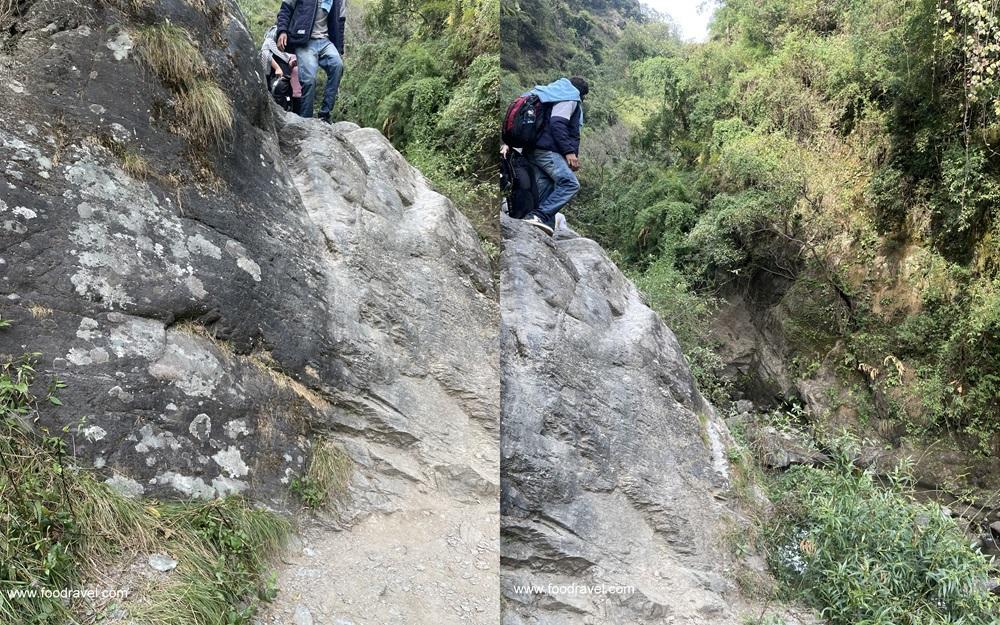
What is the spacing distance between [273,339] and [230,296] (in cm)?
36

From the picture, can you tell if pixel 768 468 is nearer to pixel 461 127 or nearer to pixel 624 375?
pixel 624 375

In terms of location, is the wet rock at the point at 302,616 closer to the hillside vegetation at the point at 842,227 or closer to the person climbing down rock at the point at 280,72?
the hillside vegetation at the point at 842,227

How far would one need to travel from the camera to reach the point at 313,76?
19.4ft

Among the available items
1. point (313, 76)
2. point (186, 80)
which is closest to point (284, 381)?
point (186, 80)

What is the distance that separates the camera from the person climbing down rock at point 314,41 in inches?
217

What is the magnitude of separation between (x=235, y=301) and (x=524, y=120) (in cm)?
200

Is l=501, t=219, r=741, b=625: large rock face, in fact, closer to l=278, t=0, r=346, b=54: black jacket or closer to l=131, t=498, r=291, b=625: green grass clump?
l=131, t=498, r=291, b=625: green grass clump

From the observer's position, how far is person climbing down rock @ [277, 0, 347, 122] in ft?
18.1

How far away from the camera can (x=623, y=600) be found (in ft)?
14.3

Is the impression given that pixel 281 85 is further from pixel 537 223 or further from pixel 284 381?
pixel 284 381

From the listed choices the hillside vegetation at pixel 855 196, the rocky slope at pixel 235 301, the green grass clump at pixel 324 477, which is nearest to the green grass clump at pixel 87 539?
the rocky slope at pixel 235 301

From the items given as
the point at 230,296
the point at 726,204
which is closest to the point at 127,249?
the point at 230,296

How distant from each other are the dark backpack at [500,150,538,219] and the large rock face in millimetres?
156

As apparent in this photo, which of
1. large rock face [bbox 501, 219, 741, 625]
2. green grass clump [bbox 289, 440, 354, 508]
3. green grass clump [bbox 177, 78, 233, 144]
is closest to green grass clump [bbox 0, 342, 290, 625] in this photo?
green grass clump [bbox 289, 440, 354, 508]
